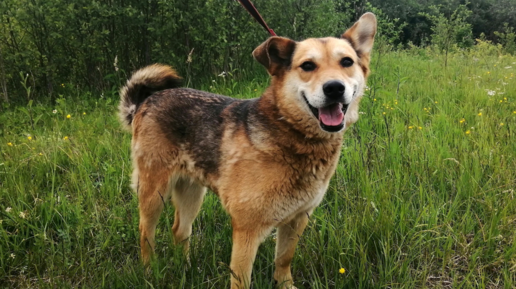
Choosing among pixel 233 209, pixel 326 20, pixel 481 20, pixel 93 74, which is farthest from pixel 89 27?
pixel 481 20

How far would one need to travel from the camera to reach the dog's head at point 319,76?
6.68ft

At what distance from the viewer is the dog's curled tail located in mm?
2938

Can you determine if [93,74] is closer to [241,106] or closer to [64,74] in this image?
[64,74]

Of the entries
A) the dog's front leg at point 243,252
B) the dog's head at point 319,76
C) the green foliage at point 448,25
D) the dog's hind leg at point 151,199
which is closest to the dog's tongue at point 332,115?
the dog's head at point 319,76

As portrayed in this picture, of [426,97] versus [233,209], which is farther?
[426,97]

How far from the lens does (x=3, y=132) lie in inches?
184

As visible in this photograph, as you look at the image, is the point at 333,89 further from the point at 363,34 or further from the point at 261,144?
the point at 363,34

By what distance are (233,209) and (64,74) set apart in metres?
6.59

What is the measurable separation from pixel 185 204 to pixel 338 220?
123cm

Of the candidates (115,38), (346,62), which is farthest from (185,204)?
(115,38)

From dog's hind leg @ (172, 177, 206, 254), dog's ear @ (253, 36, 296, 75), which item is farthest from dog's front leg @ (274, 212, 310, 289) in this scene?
dog's ear @ (253, 36, 296, 75)

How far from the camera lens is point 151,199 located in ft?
8.25

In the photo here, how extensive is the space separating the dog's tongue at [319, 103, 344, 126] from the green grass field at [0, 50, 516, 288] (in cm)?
70

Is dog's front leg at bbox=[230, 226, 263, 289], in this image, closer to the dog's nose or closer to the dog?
the dog
